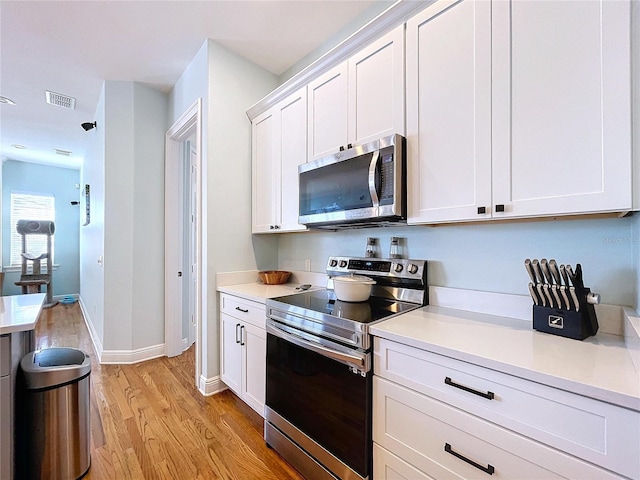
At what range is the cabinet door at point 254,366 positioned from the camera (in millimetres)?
1909

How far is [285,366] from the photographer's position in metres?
1.68

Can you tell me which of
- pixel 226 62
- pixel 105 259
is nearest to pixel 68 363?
pixel 105 259

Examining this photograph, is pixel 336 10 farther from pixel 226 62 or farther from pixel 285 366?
pixel 285 366

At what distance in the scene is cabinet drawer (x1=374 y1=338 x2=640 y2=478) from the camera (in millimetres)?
733

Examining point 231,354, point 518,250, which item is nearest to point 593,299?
point 518,250

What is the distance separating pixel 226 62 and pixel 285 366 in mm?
2471

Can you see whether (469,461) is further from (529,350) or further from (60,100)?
(60,100)

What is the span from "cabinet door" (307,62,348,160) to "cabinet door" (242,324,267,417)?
1.29m

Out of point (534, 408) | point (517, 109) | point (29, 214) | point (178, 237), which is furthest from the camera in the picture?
point (29, 214)

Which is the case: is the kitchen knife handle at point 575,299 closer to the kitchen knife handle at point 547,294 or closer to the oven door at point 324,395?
the kitchen knife handle at point 547,294

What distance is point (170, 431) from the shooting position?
192 centimetres

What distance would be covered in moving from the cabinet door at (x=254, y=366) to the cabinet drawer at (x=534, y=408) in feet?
3.39

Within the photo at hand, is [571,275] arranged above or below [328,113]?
below

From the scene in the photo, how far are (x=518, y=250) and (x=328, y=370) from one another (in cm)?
109
